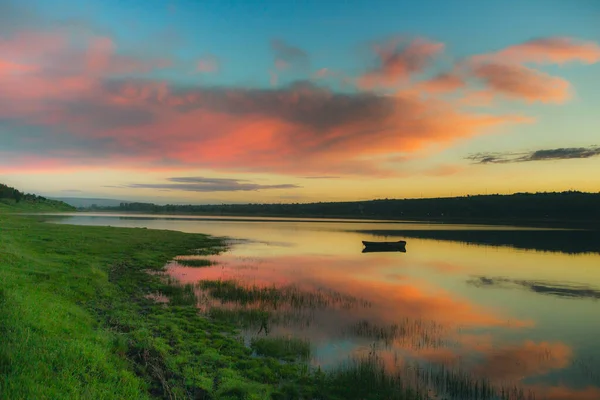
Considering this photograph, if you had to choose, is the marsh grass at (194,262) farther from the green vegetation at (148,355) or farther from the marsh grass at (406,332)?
the marsh grass at (406,332)

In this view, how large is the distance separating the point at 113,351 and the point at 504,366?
18.8 m

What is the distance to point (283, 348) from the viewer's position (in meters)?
18.5

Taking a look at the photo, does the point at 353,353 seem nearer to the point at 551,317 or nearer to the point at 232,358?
the point at 232,358

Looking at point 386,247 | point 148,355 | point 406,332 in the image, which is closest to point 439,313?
point 406,332

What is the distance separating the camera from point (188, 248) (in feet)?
218

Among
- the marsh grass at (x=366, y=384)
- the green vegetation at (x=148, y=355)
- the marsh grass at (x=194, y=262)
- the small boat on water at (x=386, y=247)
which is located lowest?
the small boat on water at (x=386, y=247)

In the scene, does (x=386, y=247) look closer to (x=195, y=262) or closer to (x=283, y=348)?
(x=195, y=262)

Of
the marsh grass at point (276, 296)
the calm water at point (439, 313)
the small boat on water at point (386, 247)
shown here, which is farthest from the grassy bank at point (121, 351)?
the small boat on water at point (386, 247)

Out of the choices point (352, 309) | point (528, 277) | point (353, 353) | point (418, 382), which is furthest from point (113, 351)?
point (528, 277)

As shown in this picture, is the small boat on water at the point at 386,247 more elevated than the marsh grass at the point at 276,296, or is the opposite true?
the marsh grass at the point at 276,296

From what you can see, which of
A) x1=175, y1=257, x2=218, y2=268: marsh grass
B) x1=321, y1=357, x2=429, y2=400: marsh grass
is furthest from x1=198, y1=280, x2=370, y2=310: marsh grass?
x1=175, y1=257, x2=218, y2=268: marsh grass

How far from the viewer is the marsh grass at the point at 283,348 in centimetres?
1784

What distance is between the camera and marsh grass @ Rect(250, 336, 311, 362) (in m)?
17.8

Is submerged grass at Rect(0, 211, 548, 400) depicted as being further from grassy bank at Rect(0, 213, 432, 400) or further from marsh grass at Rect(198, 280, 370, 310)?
marsh grass at Rect(198, 280, 370, 310)
